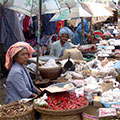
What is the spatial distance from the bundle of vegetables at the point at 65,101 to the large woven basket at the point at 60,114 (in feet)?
0.21

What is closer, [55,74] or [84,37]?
[55,74]

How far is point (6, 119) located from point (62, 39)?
378cm

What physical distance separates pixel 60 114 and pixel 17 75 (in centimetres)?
111

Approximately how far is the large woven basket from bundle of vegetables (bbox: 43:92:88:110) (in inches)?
2.5

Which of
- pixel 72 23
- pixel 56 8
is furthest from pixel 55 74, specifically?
pixel 72 23

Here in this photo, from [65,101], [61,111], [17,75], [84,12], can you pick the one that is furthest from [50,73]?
[84,12]

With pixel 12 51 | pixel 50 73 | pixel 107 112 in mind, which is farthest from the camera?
pixel 50 73

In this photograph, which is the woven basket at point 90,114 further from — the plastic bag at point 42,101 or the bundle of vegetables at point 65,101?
the plastic bag at point 42,101

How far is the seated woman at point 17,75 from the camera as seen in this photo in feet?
10.8

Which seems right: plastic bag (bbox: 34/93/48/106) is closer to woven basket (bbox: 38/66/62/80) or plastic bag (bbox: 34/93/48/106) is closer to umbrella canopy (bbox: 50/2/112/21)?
woven basket (bbox: 38/66/62/80)

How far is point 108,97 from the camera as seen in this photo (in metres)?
2.65

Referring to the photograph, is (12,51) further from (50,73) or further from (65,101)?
(65,101)

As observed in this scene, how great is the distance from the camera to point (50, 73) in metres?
4.22

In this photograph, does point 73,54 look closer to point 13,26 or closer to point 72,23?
point 13,26
